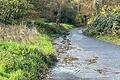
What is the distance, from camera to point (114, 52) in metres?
33.4

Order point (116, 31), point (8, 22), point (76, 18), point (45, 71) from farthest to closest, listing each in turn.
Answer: point (76, 18) < point (116, 31) < point (8, 22) < point (45, 71)

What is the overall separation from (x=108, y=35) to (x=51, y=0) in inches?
1033

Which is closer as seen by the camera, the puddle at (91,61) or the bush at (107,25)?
the puddle at (91,61)

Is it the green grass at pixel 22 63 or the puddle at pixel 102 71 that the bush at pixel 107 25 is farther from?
the green grass at pixel 22 63

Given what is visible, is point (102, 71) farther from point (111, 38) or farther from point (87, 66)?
point (111, 38)

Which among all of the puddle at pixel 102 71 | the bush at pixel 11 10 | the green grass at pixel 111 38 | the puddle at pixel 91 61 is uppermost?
the puddle at pixel 102 71

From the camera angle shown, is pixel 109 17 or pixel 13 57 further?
pixel 109 17

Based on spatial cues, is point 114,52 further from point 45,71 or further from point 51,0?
point 51,0

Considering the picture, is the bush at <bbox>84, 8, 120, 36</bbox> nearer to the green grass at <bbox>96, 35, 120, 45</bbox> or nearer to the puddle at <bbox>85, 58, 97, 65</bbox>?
the green grass at <bbox>96, 35, 120, 45</bbox>

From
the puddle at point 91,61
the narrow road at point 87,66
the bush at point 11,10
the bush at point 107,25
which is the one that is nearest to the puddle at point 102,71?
the narrow road at point 87,66

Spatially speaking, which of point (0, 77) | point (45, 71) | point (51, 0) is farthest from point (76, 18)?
point (0, 77)

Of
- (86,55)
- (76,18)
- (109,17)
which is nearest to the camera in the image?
(86,55)

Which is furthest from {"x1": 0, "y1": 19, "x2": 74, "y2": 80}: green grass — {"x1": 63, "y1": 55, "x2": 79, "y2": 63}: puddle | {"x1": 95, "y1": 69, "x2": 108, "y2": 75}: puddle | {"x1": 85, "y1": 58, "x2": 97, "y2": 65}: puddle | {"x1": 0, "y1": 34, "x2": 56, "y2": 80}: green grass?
{"x1": 95, "y1": 69, "x2": 108, "y2": 75}: puddle

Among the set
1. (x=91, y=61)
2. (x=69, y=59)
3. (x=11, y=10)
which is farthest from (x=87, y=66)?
(x=11, y=10)
